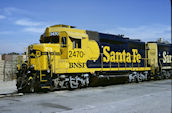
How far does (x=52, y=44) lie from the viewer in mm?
11641

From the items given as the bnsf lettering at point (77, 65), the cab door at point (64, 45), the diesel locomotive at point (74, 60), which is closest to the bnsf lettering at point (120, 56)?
the diesel locomotive at point (74, 60)

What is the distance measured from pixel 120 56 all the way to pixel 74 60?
4674 mm

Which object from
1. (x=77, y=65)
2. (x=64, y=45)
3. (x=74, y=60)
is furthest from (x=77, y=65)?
(x=64, y=45)

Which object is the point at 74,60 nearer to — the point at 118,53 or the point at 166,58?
the point at 118,53

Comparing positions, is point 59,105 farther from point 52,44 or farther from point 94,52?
point 94,52

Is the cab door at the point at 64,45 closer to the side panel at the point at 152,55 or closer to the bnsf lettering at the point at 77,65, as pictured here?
the bnsf lettering at the point at 77,65

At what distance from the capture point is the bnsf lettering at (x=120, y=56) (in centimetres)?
1437

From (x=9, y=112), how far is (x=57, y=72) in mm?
5074

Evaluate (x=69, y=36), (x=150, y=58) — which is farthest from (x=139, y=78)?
(x=69, y=36)

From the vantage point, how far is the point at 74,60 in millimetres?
12109

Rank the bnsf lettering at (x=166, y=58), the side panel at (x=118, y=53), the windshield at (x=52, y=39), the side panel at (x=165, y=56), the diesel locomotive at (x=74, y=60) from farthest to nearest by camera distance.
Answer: the bnsf lettering at (x=166, y=58)
the side panel at (x=165, y=56)
the side panel at (x=118, y=53)
the windshield at (x=52, y=39)
the diesel locomotive at (x=74, y=60)

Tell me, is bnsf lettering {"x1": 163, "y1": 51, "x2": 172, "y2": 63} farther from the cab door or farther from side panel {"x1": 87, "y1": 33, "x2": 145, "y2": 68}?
the cab door

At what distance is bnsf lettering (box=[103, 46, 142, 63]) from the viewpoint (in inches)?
566

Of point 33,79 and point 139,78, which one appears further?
point 139,78
